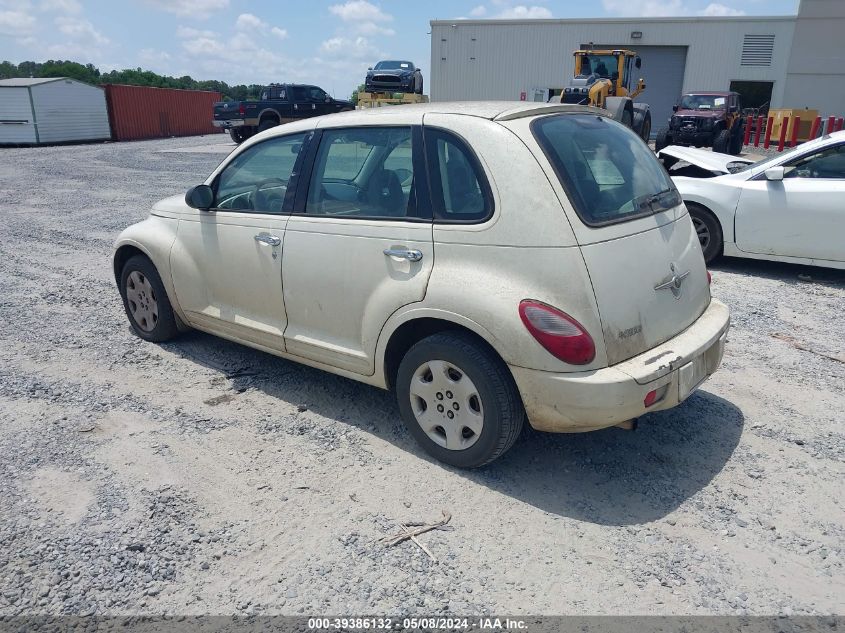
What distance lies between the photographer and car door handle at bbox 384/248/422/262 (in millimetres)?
3395

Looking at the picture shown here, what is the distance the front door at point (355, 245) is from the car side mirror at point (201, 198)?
81 cm

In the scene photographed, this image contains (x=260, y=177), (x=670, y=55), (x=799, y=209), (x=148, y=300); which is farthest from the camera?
(x=670, y=55)

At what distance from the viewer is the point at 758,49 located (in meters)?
32.5

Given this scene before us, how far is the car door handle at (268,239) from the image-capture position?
404cm

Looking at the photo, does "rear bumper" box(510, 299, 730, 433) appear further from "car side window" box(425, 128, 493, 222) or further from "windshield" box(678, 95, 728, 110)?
"windshield" box(678, 95, 728, 110)

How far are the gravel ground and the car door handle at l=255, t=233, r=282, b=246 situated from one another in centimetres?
104

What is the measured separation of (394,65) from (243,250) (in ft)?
81.0

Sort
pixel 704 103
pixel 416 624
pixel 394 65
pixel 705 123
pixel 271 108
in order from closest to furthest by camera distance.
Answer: pixel 416 624, pixel 705 123, pixel 704 103, pixel 271 108, pixel 394 65

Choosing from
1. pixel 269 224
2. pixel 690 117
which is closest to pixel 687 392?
pixel 269 224

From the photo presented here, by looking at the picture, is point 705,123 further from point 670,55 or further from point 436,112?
point 436,112

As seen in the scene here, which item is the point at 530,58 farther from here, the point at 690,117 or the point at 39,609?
the point at 39,609

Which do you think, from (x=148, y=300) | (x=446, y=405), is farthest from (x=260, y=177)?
(x=446, y=405)

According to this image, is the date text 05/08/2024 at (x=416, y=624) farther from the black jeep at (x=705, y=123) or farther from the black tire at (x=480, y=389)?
the black jeep at (x=705, y=123)

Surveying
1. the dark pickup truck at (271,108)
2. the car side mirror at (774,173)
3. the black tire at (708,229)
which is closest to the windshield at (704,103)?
the dark pickup truck at (271,108)
